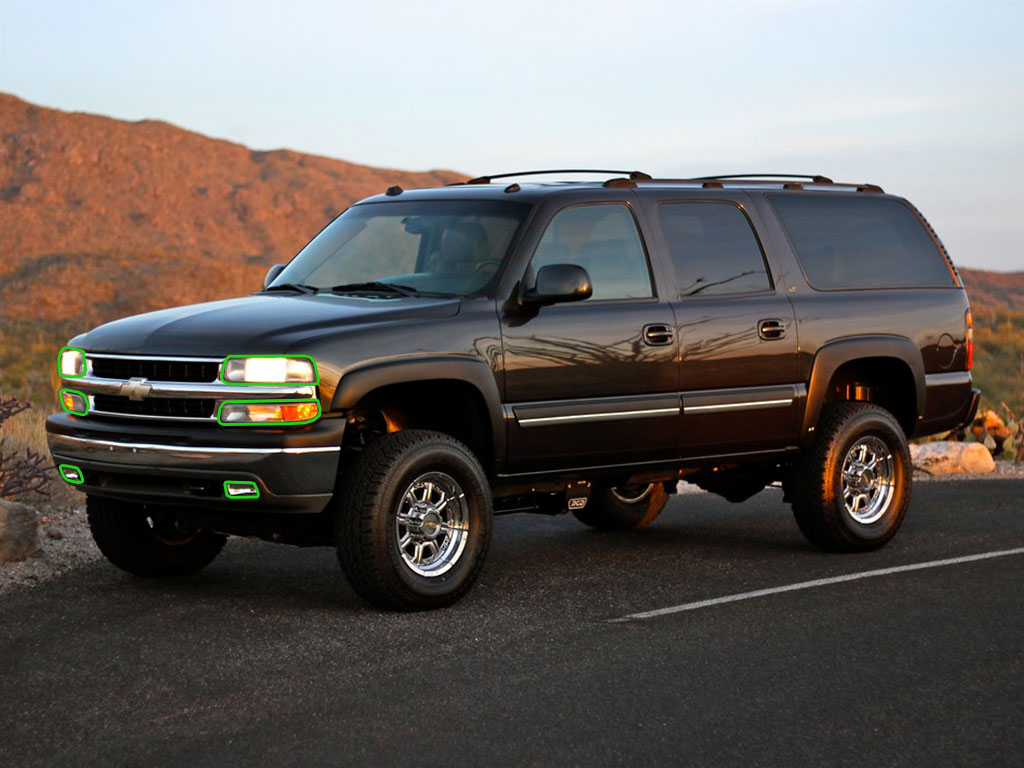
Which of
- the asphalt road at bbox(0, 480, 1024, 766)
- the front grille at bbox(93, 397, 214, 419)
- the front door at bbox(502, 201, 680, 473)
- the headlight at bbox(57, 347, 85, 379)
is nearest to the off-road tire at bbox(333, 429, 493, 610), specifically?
the asphalt road at bbox(0, 480, 1024, 766)

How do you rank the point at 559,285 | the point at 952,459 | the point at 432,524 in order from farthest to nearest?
the point at 952,459 < the point at 559,285 < the point at 432,524

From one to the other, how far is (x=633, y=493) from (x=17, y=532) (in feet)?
13.7

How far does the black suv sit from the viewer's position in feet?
24.3

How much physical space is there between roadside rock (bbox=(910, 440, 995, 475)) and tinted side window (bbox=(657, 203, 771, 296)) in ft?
20.2

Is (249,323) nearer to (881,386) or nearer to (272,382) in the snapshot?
(272,382)

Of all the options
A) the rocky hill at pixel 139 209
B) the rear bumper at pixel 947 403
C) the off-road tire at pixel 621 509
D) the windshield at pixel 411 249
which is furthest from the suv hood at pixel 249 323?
the rocky hill at pixel 139 209

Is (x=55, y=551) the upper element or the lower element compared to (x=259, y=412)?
lower

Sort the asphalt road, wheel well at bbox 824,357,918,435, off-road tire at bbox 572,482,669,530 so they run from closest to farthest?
the asphalt road, wheel well at bbox 824,357,918,435, off-road tire at bbox 572,482,669,530

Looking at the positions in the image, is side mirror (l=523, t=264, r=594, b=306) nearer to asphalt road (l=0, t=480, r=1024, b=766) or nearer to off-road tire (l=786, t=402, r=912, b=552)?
asphalt road (l=0, t=480, r=1024, b=766)

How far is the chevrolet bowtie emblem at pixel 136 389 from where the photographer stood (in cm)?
750

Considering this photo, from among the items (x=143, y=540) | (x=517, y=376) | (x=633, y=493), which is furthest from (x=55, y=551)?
(x=633, y=493)

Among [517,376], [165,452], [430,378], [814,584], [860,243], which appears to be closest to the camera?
[165,452]

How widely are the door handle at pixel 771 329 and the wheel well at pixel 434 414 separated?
202 centimetres

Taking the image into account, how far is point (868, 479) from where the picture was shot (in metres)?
9.88
